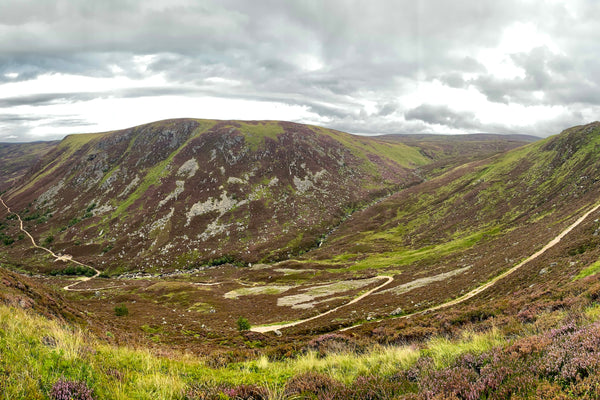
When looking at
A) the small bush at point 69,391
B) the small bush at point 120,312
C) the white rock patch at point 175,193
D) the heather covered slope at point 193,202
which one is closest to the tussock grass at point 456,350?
the small bush at point 69,391

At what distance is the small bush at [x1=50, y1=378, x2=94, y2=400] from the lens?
5.39m

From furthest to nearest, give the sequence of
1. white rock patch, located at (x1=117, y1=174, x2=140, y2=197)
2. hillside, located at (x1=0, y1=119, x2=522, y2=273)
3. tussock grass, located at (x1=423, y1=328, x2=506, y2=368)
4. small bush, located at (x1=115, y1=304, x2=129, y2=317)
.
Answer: white rock patch, located at (x1=117, y1=174, x2=140, y2=197)
hillside, located at (x1=0, y1=119, x2=522, y2=273)
small bush, located at (x1=115, y1=304, x2=129, y2=317)
tussock grass, located at (x1=423, y1=328, x2=506, y2=368)

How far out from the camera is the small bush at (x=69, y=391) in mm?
5391

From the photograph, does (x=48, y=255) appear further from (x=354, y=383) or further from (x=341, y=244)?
(x=354, y=383)

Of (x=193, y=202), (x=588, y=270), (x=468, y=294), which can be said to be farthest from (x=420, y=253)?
(x=193, y=202)

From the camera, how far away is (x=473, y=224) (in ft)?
312

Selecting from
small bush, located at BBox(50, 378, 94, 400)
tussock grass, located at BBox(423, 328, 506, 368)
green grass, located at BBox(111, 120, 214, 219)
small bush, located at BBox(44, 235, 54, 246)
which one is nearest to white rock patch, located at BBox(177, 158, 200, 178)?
green grass, located at BBox(111, 120, 214, 219)

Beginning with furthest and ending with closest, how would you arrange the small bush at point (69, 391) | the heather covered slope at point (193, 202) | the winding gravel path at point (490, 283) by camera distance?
the heather covered slope at point (193, 202) < the winding gravel path at point (490, 283) < the small bush at point (69, 391)

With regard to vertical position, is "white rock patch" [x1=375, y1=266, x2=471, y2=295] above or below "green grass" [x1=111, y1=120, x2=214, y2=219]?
below

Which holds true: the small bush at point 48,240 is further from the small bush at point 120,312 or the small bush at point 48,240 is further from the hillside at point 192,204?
the small bush at point 120,312

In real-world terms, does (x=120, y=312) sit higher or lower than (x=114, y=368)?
lower

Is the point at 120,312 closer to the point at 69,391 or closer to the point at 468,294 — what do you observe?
the point at 69,391

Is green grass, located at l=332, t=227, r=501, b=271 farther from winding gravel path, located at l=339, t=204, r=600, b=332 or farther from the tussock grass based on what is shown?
the tussock grass

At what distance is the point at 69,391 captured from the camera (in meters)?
5.50
